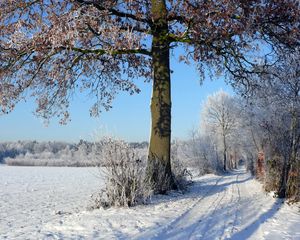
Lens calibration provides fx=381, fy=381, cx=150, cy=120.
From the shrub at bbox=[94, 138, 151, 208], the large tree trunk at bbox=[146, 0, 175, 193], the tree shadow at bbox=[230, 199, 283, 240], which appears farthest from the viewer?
the large tree trunk at bbox=[146, 0, 175, 193]

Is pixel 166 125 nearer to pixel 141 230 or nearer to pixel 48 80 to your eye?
pixel 48 80

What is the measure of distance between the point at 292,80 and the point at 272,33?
2.17m

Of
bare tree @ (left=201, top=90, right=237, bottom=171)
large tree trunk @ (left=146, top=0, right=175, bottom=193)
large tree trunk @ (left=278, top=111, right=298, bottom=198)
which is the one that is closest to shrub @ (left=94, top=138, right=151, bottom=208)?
large tree trunk @ (left=146, top=0, right=175, bottom=193)

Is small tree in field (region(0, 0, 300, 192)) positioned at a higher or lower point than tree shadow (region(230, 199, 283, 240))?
higher

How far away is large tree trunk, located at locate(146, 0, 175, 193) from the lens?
41.9 feet

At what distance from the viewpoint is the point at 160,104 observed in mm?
13125

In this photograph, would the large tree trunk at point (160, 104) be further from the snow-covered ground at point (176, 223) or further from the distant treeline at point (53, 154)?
the snow-covered ground at point (176, 223)

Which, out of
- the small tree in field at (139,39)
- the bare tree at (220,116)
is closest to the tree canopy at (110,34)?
the small tree in field at (139,39)

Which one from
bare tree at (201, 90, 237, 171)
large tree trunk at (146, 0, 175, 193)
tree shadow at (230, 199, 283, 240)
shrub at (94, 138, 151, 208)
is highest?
bare tree at (201, 90, 237, 171)

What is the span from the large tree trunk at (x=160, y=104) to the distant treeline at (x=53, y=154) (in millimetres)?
574

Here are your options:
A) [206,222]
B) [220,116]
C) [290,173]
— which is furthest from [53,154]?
[206,222]

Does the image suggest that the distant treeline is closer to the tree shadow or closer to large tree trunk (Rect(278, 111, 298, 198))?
the tree shadow

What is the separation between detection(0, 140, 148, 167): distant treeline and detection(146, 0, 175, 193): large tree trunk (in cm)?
57

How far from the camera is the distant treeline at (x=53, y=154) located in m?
10.6
